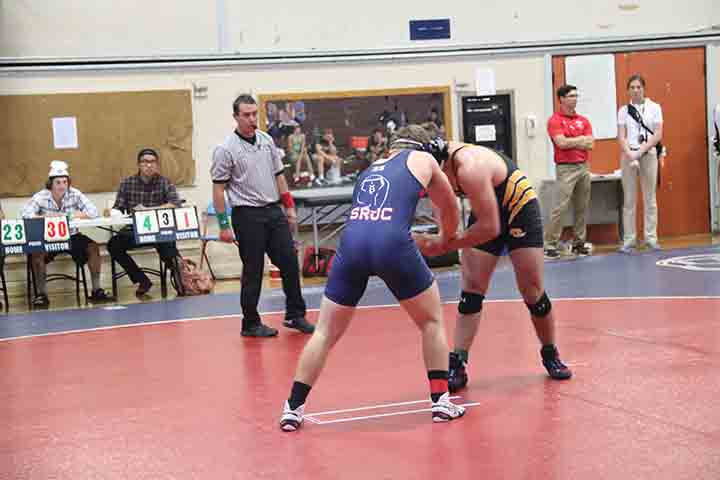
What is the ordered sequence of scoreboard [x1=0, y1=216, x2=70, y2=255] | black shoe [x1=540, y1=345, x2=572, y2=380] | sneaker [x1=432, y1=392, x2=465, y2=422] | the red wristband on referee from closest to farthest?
sneaker [x1=432, y1=392, x2=465, y2=422], black shoe [x1=540, y1=345, x2=572, y2=380], the red wristband on referee, scoreboard [x1=0, y1=216, x2=70, y2=255]

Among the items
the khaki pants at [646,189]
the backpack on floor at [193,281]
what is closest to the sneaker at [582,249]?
the khaki pants at [646,189]

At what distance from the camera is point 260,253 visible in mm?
9125

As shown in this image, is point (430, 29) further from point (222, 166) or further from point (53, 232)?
point (222, 166)

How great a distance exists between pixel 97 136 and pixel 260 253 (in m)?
5.37

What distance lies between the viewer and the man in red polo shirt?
44.3 feet

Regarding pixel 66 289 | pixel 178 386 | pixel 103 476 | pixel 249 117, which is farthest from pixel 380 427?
pixel 66 289

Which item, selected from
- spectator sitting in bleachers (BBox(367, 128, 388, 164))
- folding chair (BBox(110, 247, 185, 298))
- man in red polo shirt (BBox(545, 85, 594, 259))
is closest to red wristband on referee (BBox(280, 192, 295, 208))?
folding chair (BBox(110, 247, 185, 298))

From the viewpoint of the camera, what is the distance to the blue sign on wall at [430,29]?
15.0m

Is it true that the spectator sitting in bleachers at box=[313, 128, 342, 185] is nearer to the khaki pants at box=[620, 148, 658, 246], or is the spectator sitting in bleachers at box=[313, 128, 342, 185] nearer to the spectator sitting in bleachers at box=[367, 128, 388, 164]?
the spectator sitting in bleachers at box=[367, 128, 388, 164]

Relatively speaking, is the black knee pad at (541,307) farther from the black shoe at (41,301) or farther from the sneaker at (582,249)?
the sneaker at (582,249)

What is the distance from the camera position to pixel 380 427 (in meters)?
5.90

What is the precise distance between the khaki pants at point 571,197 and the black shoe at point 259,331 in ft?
18.2

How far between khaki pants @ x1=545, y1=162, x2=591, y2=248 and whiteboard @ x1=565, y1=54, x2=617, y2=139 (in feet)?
5.60

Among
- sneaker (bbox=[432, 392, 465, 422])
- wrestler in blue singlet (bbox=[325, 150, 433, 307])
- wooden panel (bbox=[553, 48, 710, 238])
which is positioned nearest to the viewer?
wrestler in blue singlet (bbox=[325, 150, 433, 307])
